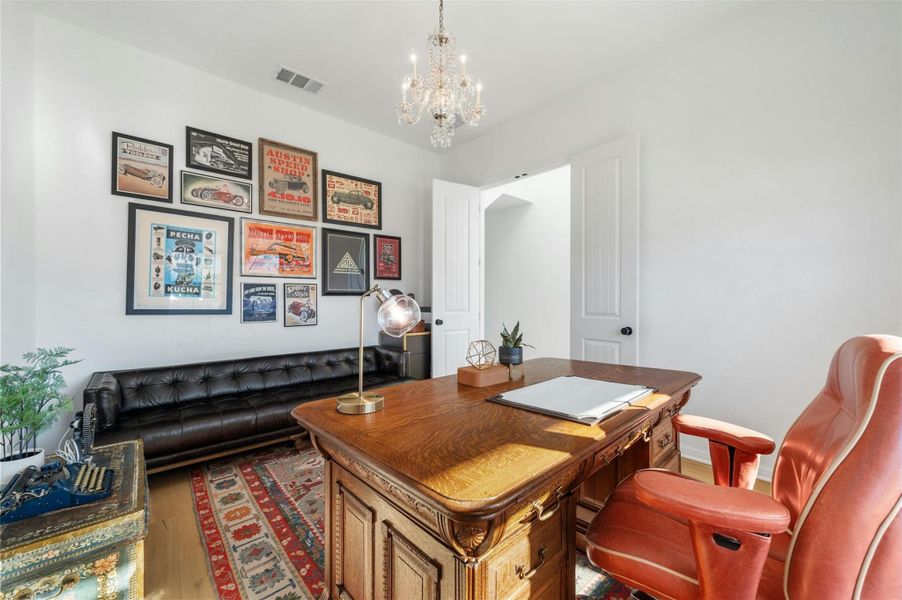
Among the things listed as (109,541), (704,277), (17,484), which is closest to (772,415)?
(704,277)

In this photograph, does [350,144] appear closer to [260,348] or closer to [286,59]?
[286,59]

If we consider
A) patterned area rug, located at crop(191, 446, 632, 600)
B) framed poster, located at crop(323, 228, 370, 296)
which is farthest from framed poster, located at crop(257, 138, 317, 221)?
patterned area rug, located at crop(191, 446, 632, 600)

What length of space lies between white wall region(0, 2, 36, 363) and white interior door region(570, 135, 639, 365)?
400 centimetres

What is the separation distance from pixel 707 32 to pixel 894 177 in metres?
1.58

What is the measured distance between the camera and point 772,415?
2393mm

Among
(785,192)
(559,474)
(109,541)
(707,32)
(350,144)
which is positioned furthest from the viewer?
(350,144)

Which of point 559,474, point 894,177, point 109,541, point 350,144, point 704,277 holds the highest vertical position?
point 350,144

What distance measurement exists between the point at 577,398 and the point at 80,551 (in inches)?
68.9

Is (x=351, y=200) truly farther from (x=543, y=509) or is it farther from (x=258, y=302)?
(x=543, y=509)

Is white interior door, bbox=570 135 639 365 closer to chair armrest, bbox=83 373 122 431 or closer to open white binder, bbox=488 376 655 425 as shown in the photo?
open white binder, bbox=488 376 655 425

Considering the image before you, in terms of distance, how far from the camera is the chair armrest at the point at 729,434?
119cm

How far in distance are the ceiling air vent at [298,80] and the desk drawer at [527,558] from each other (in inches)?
149

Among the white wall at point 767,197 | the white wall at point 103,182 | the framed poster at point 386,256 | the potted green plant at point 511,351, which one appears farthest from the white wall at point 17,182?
the white wall at point 767,197

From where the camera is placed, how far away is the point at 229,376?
300 cm
